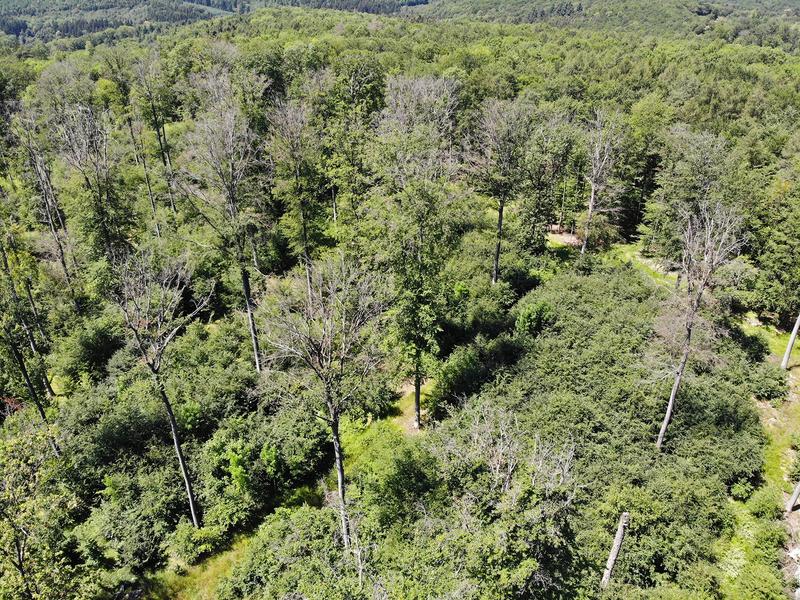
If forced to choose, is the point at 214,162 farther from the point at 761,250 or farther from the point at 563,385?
the point at 761,250

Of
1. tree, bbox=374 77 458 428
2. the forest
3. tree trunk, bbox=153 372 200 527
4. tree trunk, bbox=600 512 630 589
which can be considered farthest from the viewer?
tree, bbox=374 77 458 428

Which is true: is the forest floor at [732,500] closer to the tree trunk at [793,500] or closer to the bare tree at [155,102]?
the tree trunk at [793,500]

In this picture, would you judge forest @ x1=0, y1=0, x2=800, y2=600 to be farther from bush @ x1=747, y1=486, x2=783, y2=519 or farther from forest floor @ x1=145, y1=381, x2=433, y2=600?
bush @ x1=747, y1=486, x2=783, y2=519

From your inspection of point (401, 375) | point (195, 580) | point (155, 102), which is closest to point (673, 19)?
point (155, 102)

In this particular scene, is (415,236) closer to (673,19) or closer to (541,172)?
(541,172)

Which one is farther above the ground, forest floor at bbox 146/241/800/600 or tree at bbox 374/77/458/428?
tree at bbox 374/77/458/428

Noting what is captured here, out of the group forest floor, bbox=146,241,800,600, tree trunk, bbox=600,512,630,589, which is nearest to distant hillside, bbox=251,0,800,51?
forest floor, bbox=146,241,800,600
